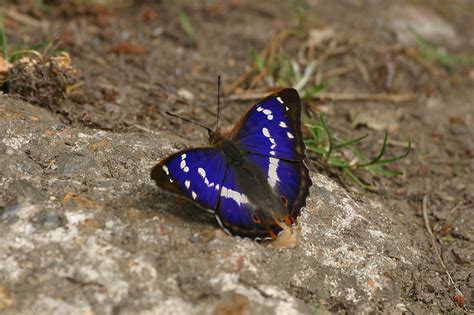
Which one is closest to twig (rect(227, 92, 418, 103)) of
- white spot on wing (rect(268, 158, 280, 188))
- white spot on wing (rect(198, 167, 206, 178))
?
white spot on wing (rect(268, 158, 280, 188))

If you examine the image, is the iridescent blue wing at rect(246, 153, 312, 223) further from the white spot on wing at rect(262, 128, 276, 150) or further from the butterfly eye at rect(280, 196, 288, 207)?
the white spot on wing at rect(262, 128, 276, 150)

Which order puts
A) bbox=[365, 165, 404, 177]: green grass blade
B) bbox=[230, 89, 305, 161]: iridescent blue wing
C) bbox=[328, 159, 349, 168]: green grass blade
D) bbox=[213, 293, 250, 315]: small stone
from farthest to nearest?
bbox=[365, 165, 404, 177]: green grass blade, bbox=[328, 159, 349, 168]: green grass blade, bbox=[230, 89, 305, 161]: iridescent blue wing, bbox=[213, 293, 250, 315]: small stone

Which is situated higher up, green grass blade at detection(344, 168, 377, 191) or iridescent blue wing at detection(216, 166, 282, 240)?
iridescent blue wing at detection(216, 166, 282, 240)

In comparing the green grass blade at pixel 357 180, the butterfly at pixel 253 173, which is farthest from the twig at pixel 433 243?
the butterfly at pixel 253 173

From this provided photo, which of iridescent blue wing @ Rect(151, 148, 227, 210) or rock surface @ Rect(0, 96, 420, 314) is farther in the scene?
iridescent blue wing @ Rect(151, 148, 227, 210)

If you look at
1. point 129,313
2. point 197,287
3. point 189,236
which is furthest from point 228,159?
point 129,313

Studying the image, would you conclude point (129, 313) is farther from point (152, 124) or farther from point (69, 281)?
point (152, 124)

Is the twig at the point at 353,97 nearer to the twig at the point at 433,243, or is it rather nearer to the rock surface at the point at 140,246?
the twig at the point at 433,243
